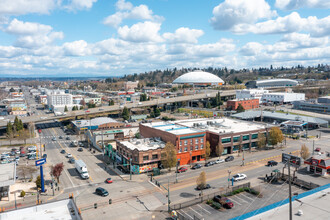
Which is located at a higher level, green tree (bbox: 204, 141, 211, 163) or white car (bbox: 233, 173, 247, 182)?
green tree (bbox: 204, 141, 211, 163)

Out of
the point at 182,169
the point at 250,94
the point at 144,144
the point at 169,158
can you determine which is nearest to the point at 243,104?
the point at 250,94

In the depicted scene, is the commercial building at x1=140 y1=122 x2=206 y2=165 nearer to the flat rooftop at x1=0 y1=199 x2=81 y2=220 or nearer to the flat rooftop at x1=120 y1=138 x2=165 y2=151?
the flat rooftop at x1=120 y1=138 x2=165 y2=151

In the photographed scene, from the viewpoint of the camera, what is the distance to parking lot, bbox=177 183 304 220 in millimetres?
29938

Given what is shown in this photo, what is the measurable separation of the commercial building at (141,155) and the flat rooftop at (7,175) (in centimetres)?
1751

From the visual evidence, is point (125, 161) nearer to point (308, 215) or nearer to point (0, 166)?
point (0, 166)

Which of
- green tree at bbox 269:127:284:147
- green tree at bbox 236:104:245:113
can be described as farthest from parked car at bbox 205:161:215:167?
green tree at bbox 236:104:245:113

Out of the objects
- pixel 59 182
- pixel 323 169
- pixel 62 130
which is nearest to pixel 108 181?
pixel 59 182

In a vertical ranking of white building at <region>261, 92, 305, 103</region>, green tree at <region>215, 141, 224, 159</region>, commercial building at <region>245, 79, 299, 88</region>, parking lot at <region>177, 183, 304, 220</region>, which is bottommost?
parking lot at <region>177, 183, 304, 220</region>

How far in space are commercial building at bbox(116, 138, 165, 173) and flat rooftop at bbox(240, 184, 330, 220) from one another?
23814 millimetres

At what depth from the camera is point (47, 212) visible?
943 inches

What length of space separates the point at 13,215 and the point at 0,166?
22412 millimetres

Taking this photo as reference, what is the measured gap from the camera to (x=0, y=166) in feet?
136

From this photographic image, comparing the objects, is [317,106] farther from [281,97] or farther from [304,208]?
[304,208]

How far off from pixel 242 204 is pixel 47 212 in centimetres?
2326
